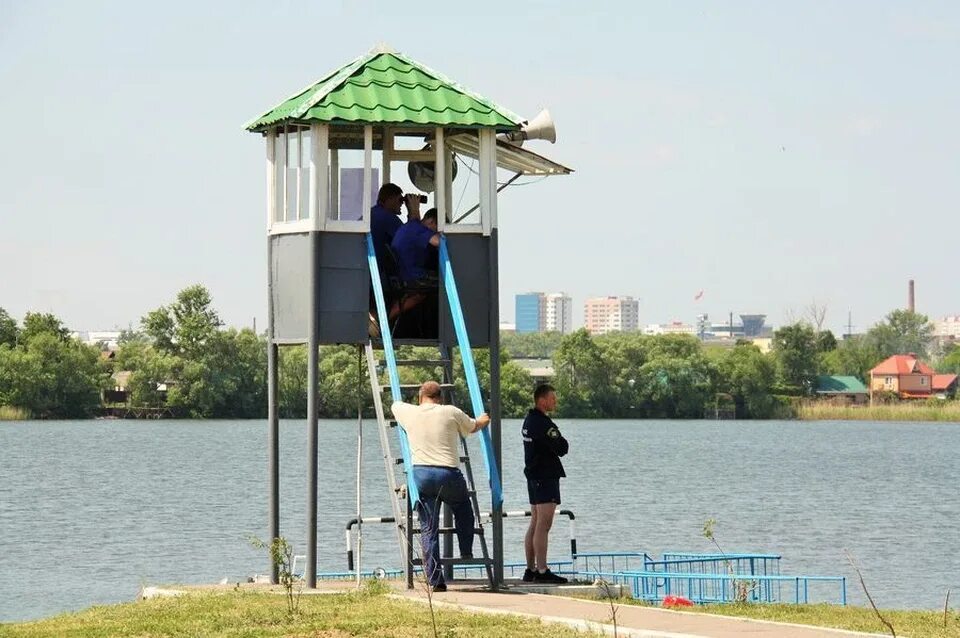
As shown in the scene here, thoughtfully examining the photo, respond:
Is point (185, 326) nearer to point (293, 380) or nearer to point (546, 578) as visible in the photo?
point (293, 380)

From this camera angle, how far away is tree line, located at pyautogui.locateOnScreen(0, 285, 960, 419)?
149125 millimetres

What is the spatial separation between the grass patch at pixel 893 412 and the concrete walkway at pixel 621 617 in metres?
142

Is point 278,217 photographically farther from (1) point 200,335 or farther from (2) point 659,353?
(2) point 659,353

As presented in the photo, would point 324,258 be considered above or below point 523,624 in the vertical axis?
above

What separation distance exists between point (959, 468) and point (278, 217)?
75.6 m

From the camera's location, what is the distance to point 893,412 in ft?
528

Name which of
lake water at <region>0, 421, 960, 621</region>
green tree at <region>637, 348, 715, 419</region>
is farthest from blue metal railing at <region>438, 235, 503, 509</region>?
green tree at <region>637, 348, 715, 419</region>

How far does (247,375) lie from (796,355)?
53.9m

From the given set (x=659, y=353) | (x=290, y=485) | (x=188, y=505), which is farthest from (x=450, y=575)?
(x=659, y=353)

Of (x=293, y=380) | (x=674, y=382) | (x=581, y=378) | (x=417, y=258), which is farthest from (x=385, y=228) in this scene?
(x=674, y=382)

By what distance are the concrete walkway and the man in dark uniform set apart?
0.95m

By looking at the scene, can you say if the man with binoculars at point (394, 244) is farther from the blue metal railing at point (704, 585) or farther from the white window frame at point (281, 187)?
the blue metal railing at point (704, 585)

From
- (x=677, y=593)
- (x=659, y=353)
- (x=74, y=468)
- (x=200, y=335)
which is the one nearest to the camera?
(x=677, y=593)

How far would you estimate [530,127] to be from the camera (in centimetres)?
2194
